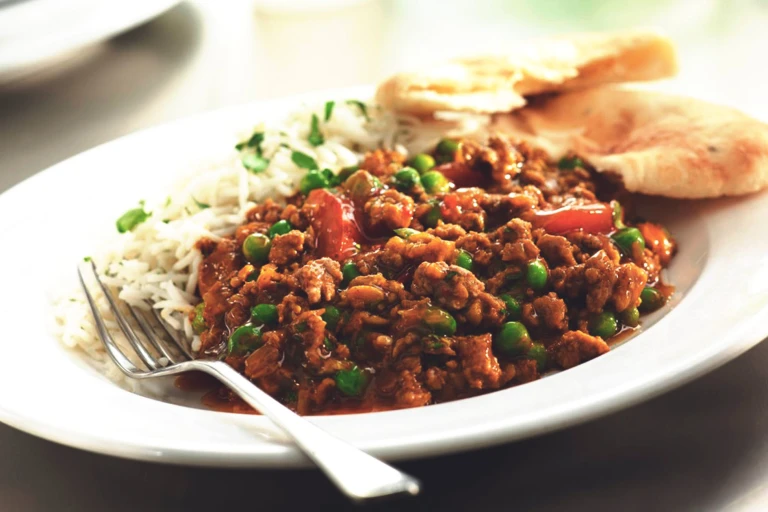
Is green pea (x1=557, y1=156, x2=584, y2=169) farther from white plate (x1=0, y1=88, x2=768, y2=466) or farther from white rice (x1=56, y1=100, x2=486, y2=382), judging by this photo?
white rice (x1=56, y1=100, x2=486, y2=382)

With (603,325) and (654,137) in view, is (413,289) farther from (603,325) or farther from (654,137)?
(654,137)

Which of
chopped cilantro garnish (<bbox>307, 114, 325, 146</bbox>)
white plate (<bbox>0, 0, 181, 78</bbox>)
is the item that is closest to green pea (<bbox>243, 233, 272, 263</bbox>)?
chopped cilantro garnish (<bbox>307, 114, 325, 146</bbox>)

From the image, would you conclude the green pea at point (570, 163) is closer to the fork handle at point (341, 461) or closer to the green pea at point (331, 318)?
the green pea at point (331, 318)

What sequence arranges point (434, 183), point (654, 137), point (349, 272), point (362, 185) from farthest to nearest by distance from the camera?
point (654, 137)
point (434, 183)
point (362, 185)
point (349, 272)

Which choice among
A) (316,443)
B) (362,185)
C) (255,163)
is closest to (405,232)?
(362,185)

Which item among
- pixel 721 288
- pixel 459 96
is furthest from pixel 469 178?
pixel 721 288

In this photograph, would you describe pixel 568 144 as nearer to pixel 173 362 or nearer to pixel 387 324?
pixel 387 324
